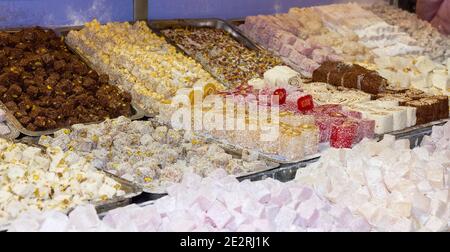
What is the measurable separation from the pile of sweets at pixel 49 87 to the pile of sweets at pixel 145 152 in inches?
10.4

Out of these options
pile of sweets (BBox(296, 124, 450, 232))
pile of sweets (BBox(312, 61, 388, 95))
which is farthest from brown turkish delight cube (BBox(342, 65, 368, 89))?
pile of sweets (BBox(296, 124, 450, 232))

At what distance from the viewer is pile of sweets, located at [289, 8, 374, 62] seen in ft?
18.5

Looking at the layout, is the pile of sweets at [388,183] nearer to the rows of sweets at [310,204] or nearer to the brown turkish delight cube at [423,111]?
the rows of sweets at [310,204]

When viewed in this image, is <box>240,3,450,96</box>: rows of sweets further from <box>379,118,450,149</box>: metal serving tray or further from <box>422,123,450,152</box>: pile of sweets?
<box>422,123,450,152</box>: pile of sweets

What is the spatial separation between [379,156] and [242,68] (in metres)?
1.85

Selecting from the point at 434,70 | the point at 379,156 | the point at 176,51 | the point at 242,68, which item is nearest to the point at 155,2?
the point at 176,51

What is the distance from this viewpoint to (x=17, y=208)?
2.68 metres

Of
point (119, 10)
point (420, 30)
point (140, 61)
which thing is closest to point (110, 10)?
point (119, 10)

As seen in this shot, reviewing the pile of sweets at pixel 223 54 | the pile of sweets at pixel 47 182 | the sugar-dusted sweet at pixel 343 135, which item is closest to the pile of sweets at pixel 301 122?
the sugar-dusted sweet at pixel 343 135

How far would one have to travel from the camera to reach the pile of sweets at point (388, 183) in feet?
9.49

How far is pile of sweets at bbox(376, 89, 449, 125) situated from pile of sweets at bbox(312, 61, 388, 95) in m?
0.09

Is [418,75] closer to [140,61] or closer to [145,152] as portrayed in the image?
[140,61]

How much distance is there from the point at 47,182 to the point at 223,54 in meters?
2.51
